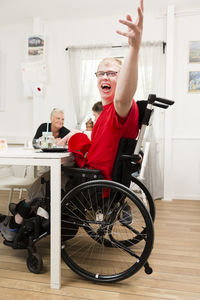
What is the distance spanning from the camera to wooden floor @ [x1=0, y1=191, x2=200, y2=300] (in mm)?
1266

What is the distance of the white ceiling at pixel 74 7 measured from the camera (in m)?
3.40

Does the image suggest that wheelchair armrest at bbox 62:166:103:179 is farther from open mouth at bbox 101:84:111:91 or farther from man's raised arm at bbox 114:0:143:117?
open mouth at bbox 101:84:111:91

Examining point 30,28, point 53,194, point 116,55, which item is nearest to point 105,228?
point 53,194

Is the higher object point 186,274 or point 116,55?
point 116,55

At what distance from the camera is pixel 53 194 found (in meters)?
1.30

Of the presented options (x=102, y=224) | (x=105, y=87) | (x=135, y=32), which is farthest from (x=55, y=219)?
(x=135, y=32)

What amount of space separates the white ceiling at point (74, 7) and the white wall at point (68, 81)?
11cm

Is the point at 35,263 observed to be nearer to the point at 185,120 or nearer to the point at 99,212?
the point at 99,212

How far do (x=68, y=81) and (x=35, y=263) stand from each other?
2.87 meters

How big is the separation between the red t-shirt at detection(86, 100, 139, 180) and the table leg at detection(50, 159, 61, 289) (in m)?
0.21

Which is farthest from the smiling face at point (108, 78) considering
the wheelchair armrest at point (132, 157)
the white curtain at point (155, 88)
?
the white curtain at point (155, 88)

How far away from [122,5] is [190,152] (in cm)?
208

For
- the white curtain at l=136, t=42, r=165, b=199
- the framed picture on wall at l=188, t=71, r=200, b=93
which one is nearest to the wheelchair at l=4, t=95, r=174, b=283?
the white curtain at l=136, t=42, r=165, b=199

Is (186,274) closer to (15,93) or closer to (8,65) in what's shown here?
(15,93)
